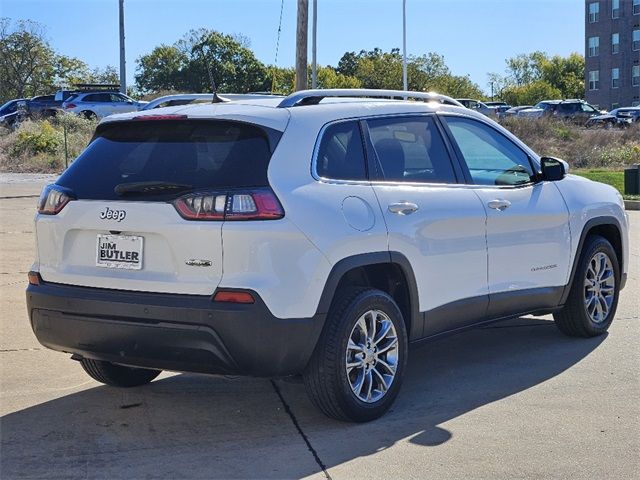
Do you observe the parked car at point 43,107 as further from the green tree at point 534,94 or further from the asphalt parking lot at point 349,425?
the green tree at point 534,94

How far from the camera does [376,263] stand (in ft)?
17.1

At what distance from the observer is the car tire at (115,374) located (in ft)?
19.1

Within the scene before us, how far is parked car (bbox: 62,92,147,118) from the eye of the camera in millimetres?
34781

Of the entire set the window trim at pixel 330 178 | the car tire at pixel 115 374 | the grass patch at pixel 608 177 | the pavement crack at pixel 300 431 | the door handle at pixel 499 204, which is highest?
the window trim at pixel 330 178

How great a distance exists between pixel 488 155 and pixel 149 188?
280cm

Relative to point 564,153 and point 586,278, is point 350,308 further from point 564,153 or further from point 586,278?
point 564,153

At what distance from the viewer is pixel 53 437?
504 centimetres

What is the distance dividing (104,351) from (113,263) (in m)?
0.47

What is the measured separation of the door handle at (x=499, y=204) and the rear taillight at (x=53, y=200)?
8.96ft

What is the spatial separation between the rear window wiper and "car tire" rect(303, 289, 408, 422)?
105cm

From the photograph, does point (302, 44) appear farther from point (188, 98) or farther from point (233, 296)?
point (233, 296)

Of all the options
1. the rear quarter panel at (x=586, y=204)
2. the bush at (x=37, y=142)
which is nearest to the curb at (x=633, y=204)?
the rear quarter panel at (x=586, y=204)

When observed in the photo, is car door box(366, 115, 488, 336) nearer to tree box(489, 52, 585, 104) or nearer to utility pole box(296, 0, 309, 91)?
utility pole box(296, 0, 309, 91)

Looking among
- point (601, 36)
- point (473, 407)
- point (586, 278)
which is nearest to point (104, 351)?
point (473, 407)
